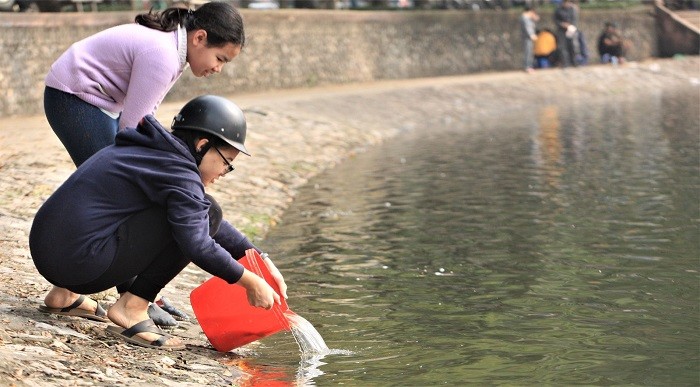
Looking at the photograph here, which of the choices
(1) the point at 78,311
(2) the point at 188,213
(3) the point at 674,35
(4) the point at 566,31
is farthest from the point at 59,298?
(3) the point at 674,35

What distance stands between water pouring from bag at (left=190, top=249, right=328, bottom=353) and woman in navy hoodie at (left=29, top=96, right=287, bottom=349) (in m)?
0.35

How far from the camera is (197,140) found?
527cm

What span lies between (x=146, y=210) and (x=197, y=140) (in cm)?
35

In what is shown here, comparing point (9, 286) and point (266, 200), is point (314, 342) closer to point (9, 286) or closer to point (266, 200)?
point (9, 286)

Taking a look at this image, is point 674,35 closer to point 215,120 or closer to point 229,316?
point 229,316

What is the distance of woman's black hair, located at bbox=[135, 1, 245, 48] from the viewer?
5.57m

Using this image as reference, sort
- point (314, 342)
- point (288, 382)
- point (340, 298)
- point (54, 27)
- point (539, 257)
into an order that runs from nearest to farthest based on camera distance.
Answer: point (288, 382), point (314, 342), point (340, 298), point (539, 257), point (54, 27)

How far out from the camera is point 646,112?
20.4 m

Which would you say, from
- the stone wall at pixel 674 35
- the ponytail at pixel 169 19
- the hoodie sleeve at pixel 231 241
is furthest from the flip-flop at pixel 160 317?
the stone wall at pixel 674 35

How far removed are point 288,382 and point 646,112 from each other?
52.3ft

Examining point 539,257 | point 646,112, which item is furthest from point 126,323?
point 646,112

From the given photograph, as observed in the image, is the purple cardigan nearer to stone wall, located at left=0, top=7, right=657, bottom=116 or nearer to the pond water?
the pond water

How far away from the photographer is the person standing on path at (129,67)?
220 inches

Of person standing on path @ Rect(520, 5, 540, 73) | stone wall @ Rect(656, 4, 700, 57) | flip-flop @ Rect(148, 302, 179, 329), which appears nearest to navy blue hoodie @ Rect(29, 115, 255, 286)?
flip-flop @ Rect(148, 302, 179, 329)
